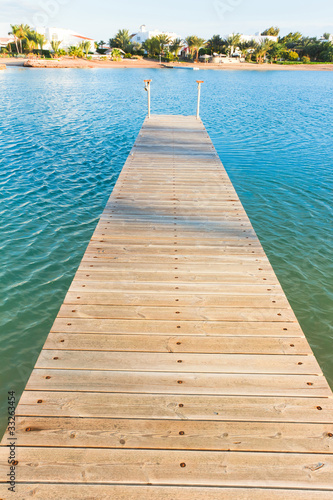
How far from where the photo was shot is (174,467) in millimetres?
2316

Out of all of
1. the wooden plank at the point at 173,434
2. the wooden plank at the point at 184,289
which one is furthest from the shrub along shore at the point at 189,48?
the wooden plank at the point at 173,434

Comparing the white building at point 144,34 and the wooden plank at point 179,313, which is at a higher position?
the white building at point 144,34

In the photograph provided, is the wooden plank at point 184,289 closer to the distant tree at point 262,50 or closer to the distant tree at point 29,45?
the distant tree at point 29,45

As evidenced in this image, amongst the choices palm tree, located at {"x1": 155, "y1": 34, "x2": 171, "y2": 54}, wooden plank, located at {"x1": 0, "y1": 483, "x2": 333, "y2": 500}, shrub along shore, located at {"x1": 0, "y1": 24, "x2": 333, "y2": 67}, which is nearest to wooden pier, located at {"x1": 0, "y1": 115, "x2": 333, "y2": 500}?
wooden plank, located at {"x1": 0, "y1": 483, "x2": 333, "y2": 500}

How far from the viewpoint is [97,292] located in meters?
4.11

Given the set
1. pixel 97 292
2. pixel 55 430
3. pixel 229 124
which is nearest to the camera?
pixel 55 430

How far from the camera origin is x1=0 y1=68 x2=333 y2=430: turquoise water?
17.7ft

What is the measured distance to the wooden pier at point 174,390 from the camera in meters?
2.25

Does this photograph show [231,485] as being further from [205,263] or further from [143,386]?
[205,263]

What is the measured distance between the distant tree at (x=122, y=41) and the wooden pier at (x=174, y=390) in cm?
9667

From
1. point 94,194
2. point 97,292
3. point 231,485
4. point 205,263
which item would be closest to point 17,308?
point 97,292

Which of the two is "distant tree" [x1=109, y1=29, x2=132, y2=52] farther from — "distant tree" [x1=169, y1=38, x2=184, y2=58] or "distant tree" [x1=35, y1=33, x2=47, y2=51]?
"distant tree" [x1=35, y1=33, x2=47, y2=51]

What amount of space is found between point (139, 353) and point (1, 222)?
20.7 ft

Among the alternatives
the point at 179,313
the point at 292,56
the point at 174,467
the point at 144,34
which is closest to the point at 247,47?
the point at 292,56
